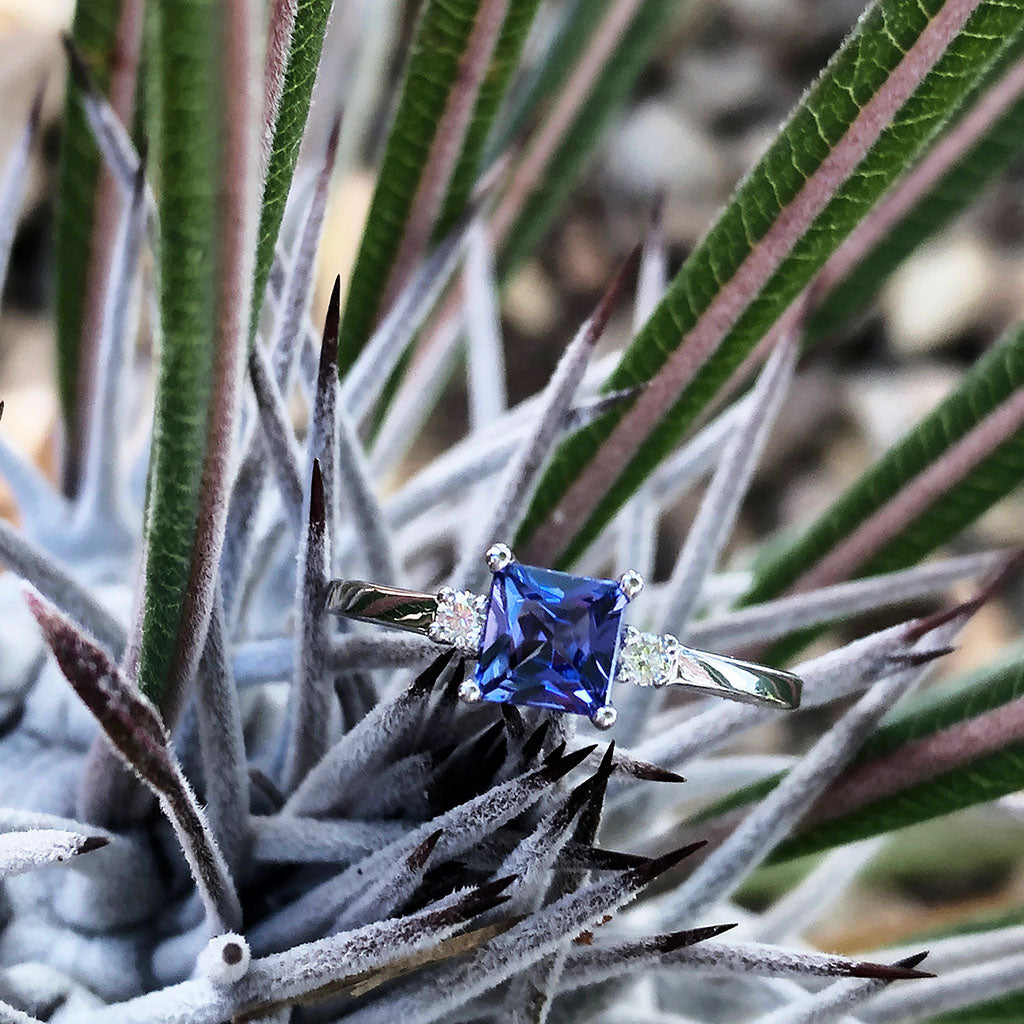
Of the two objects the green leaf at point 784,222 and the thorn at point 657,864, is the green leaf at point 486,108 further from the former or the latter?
the thorn at point 657,864

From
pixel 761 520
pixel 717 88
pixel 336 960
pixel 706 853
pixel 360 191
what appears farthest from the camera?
pixel 717 88

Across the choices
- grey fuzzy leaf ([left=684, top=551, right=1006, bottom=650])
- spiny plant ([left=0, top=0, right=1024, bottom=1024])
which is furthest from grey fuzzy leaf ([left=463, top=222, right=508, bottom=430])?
grey fuzzy leaf ([left=684, top=551, right=1006, bottom=650])

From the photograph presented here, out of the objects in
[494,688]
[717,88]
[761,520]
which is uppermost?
[717,88]

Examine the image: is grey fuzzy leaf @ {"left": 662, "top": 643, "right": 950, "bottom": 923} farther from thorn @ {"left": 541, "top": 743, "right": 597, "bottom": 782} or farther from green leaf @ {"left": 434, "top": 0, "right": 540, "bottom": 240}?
green leaf @ {"left": 434, "top": 0, "right": 540, "bottom": 240}

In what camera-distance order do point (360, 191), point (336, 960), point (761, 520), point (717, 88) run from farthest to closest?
point (717, 88), point (761, 520), point (360, 191), point (336, 960)

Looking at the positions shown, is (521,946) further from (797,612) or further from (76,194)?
(76,194)

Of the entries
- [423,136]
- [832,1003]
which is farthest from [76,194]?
[832,1003]

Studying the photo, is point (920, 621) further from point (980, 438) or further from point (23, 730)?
point (23, 730)

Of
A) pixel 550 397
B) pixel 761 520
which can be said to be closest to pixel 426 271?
pixel 550 397
